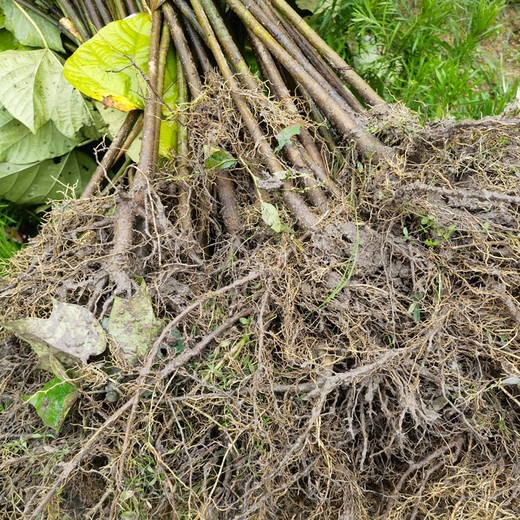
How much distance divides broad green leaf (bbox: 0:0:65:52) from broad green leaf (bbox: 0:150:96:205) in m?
0.34

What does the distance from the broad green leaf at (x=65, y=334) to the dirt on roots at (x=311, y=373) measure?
34 millimetres

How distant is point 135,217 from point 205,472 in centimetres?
56

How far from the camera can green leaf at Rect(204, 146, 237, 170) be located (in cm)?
129

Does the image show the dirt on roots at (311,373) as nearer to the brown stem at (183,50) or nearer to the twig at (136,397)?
the twig at (136,397)

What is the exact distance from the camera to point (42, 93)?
67.7 inches

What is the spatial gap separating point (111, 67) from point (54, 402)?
0.90 meters

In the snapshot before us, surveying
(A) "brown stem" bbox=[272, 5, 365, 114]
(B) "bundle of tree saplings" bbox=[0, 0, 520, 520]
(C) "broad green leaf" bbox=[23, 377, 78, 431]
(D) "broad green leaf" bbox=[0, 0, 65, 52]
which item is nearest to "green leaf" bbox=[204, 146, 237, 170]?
(B) "bundle of tree saplings" bbox=[0, 0, 520, 520]

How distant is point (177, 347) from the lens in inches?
44.3

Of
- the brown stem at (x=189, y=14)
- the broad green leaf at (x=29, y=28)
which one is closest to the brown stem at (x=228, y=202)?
the brown stem at (x=189, y=14)

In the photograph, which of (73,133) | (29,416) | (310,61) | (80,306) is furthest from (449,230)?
(73,133)

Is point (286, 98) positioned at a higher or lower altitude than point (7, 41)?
lower

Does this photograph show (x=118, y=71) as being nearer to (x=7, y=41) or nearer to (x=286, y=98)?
(x=286, y=98)

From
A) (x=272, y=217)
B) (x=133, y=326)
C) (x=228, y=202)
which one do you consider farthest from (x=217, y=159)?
(x=133, y=326)

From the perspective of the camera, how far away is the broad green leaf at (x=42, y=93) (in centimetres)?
167
